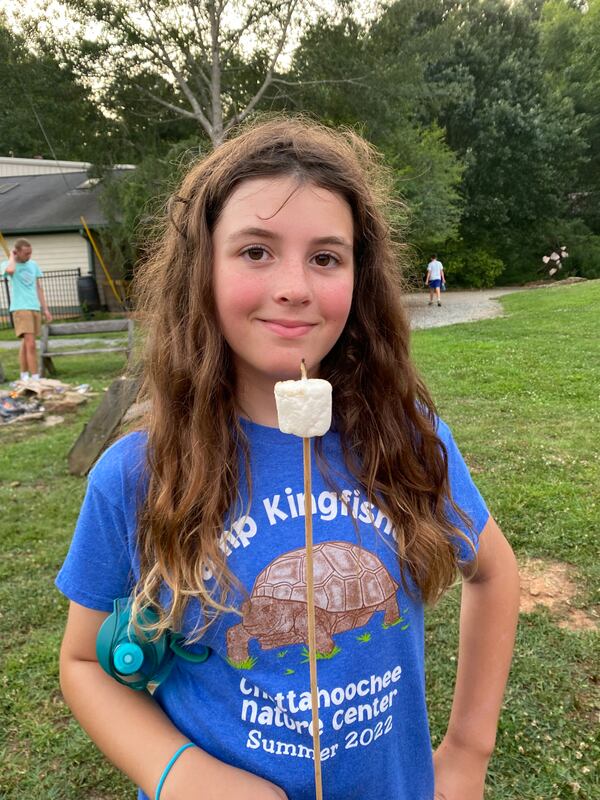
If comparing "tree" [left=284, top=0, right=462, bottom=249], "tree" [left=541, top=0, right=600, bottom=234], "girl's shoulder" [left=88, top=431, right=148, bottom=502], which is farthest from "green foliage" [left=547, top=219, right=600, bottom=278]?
"girl's shoulder" [left=88, top=431, right=148, bottom=502]

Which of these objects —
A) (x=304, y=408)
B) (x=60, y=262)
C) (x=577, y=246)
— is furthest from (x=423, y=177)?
(x=304, y=408)

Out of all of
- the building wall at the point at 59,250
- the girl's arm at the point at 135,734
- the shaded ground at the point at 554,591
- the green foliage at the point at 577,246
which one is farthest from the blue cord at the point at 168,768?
the green foliage at the point at 577,246

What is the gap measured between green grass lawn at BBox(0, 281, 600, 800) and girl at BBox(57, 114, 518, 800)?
131cm

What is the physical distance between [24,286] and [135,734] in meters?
9.02

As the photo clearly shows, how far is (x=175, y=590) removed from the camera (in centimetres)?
121

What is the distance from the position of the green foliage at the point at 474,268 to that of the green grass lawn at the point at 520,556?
807 inches

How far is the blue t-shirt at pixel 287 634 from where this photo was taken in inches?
47.7

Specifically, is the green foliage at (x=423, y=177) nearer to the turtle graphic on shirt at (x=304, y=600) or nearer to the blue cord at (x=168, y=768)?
the turtle graphic on shirt at (x=304, y=600)

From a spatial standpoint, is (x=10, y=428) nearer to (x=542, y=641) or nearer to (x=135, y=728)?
(x=542, y=641)

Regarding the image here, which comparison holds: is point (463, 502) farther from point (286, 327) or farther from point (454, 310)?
point (454, 310)

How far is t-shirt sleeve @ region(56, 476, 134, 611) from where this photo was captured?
4.08 ft

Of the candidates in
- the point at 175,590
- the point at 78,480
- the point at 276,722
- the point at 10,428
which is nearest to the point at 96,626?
the point at 175,590

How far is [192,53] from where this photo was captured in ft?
55.8

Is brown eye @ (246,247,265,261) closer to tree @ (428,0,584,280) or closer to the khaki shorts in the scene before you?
the khaki shorts
